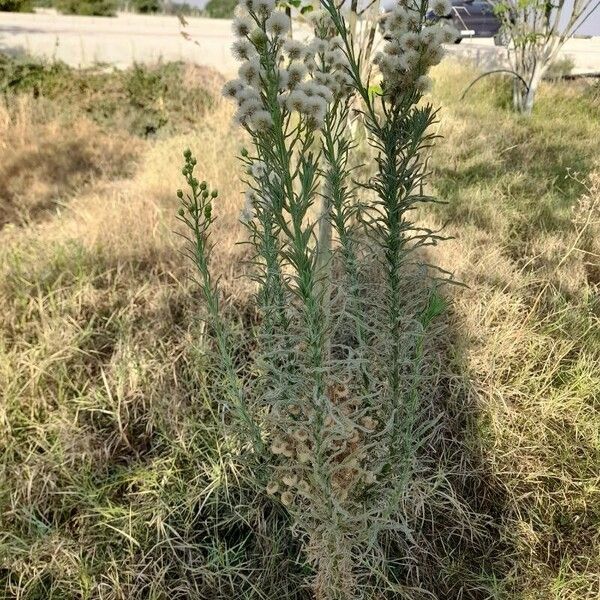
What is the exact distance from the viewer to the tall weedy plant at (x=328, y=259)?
95 cm

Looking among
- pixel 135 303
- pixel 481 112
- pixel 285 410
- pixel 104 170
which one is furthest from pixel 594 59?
pixel 285 410

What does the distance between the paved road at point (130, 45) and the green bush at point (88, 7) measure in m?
3.44

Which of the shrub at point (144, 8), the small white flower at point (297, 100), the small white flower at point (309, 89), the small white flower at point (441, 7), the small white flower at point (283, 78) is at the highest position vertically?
the shrub at point (144, 8)

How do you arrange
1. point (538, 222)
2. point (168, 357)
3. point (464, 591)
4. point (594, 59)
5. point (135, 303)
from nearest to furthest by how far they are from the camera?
point (464, 591) < point (168, 357) < point (135, 303) < point (538, 222) < point (594, 59)

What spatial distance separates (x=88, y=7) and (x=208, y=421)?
1772 centimetres

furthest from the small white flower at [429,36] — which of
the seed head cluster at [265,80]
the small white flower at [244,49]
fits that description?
the small white flower at [244,49]

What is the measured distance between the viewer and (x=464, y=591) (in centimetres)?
186

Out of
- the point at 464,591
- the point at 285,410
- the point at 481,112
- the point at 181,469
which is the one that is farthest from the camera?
the point at 481,112

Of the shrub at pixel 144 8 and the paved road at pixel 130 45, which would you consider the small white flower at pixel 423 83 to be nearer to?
the paved road at pixel 130 45

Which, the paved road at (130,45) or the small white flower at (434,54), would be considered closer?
the small white flower at (434,54)

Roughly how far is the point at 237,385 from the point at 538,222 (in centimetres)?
254

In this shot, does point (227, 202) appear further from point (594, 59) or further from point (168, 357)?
point (594, 59)

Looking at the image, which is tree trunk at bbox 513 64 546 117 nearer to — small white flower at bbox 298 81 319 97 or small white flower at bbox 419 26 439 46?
small white flower at bbox 419 26 439 46

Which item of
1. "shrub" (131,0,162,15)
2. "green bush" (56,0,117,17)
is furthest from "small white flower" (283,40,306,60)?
"shrub" (131,0,162,15)
